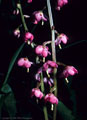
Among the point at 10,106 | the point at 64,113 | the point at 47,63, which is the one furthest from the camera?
the point at 10,106

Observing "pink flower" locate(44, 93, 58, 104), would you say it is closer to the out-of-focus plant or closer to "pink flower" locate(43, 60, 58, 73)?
the out-of-focus plant

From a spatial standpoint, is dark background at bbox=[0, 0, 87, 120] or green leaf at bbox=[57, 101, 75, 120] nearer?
green leaf at bbox=[57, 101, 75, 120]

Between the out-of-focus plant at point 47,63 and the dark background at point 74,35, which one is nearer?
the out-of-focus plant at point 47,63

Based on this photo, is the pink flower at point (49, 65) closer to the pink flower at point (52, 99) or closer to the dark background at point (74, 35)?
the pink flower at point (52, 99)

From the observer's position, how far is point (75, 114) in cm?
151

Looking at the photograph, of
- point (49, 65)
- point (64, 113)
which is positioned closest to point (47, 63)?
point (49, 65)

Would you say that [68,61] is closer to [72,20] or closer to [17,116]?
[72,20]

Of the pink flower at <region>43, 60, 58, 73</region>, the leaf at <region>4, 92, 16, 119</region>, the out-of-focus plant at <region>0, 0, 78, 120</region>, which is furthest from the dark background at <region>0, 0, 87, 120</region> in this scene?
the pink flower at <region>43, 60, 58, 73</region>

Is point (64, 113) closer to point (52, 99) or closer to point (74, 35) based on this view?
point (52, 99)

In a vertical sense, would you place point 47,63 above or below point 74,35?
above

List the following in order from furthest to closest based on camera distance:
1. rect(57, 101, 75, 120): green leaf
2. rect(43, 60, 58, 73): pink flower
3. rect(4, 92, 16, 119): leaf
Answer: rect(4, 92, 16, 119): leaf
rect(57, 101, 75, 120): green leaf
rect(43, 60, 58, 73): pink flower

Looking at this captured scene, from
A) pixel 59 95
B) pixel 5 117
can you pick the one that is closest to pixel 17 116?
pixel 5 117

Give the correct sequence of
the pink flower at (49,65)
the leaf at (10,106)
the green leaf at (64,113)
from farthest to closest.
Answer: the leaf at (10,106), the green leaf at (64,113), the pink flower at (49,65)

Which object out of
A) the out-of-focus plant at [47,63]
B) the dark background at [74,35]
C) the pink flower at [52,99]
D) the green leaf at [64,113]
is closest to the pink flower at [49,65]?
the out-of-focus plant at [47,63]
